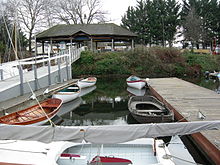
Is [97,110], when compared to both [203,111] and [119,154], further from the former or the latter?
[119,154]

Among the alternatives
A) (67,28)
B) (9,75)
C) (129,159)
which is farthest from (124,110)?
(67,28)

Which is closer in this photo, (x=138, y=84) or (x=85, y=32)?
(x=138, y=84)

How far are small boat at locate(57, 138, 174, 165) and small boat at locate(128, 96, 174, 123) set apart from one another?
13.7 feet

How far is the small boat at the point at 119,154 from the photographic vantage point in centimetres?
537

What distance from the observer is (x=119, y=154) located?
19.0 feet

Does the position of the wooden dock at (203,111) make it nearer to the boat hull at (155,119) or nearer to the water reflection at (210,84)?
the boat hull at (155,119)

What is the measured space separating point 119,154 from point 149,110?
6205mm

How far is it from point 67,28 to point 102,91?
20.0m

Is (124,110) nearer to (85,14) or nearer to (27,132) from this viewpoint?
(27,132)

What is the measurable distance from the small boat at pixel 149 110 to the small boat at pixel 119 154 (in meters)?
4.19

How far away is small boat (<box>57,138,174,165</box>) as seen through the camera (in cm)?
537

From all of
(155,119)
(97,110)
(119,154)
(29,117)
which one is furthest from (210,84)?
(119,154)

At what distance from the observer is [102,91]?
22672 millimetres

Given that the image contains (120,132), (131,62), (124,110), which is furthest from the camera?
(131,62)
